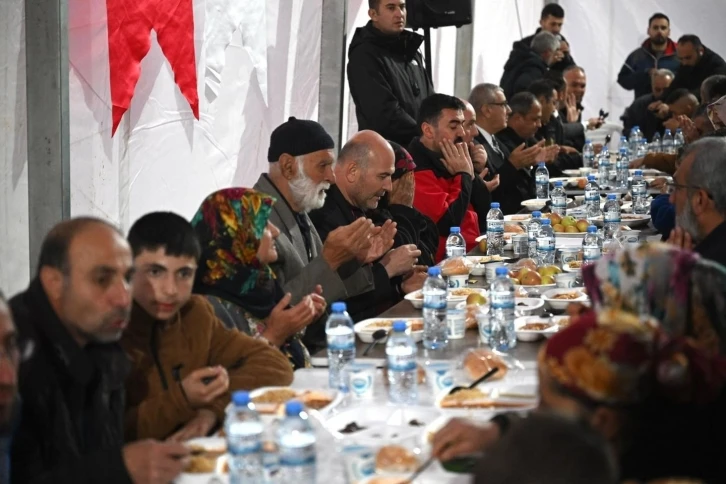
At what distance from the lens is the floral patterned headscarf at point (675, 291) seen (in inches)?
86.0

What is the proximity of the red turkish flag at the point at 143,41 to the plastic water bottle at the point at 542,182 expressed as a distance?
9.66 ft

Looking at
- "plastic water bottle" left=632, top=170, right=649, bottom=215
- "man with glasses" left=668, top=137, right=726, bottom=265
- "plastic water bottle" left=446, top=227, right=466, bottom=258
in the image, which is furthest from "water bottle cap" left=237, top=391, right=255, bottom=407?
"plastic water bottle" left=632, top=170, right=649, bottom=215

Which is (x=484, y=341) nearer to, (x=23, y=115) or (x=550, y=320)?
(x=550, y=320)

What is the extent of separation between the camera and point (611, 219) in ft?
17.9

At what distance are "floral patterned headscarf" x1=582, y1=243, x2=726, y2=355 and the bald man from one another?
7.41 feet

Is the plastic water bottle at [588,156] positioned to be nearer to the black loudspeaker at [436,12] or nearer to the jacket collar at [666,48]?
the black loudspeaker at [436,12]

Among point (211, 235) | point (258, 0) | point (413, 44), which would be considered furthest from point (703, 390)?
point (413, 44)

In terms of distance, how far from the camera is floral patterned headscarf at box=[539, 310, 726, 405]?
1779 mm

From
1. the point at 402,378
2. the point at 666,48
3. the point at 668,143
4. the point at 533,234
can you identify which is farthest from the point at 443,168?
the point at 666,48

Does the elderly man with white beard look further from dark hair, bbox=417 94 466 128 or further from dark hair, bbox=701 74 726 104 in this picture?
dark hair, bbox=701 74 726 104

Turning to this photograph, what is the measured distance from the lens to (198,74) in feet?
17.8

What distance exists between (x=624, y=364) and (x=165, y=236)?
1.33 meters

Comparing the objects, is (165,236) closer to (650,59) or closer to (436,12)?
(436,12)

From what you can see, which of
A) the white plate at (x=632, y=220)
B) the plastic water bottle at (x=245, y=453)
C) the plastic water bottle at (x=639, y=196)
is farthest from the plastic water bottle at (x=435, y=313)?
the plastic water bottle at (x=639, y=196)
